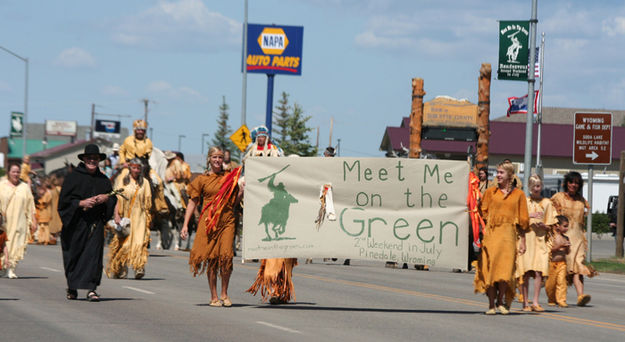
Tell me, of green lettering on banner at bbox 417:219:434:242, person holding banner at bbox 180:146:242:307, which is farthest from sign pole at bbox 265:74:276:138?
person holding banner at bbox 180:146:242:307

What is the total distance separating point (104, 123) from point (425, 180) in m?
168

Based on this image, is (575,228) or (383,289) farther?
(383,289)

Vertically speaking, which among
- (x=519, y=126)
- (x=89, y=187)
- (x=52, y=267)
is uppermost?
(x=519, y=126)

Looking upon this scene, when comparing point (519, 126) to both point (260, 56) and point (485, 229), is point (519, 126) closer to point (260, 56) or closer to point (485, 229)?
point (260, 56)

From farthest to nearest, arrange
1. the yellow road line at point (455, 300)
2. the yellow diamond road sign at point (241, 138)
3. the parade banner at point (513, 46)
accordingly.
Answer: the yellow diamond road sign at point (241, 138), the parade banner at point (513, 46), the yellow road line at point (455, 300)

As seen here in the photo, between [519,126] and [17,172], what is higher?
[519,126]

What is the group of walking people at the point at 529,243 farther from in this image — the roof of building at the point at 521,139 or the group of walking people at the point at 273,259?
the roof of building at the point at 521,139

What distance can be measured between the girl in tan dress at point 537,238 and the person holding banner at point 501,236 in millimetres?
1646

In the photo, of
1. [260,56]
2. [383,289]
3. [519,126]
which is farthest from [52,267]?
[519,126]

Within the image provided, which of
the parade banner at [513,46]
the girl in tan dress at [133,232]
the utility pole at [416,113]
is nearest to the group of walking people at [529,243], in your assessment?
the girl in tan dress at [133,232]

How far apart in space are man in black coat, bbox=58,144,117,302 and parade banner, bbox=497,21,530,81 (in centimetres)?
1693

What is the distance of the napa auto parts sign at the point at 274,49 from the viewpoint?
49.4m

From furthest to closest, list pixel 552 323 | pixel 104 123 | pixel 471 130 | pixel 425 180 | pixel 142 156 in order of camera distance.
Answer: pixel 104 123, pixel 471 130, pixel 142 156, pixel 425 180, pixel 552 323

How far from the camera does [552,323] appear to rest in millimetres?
13734
